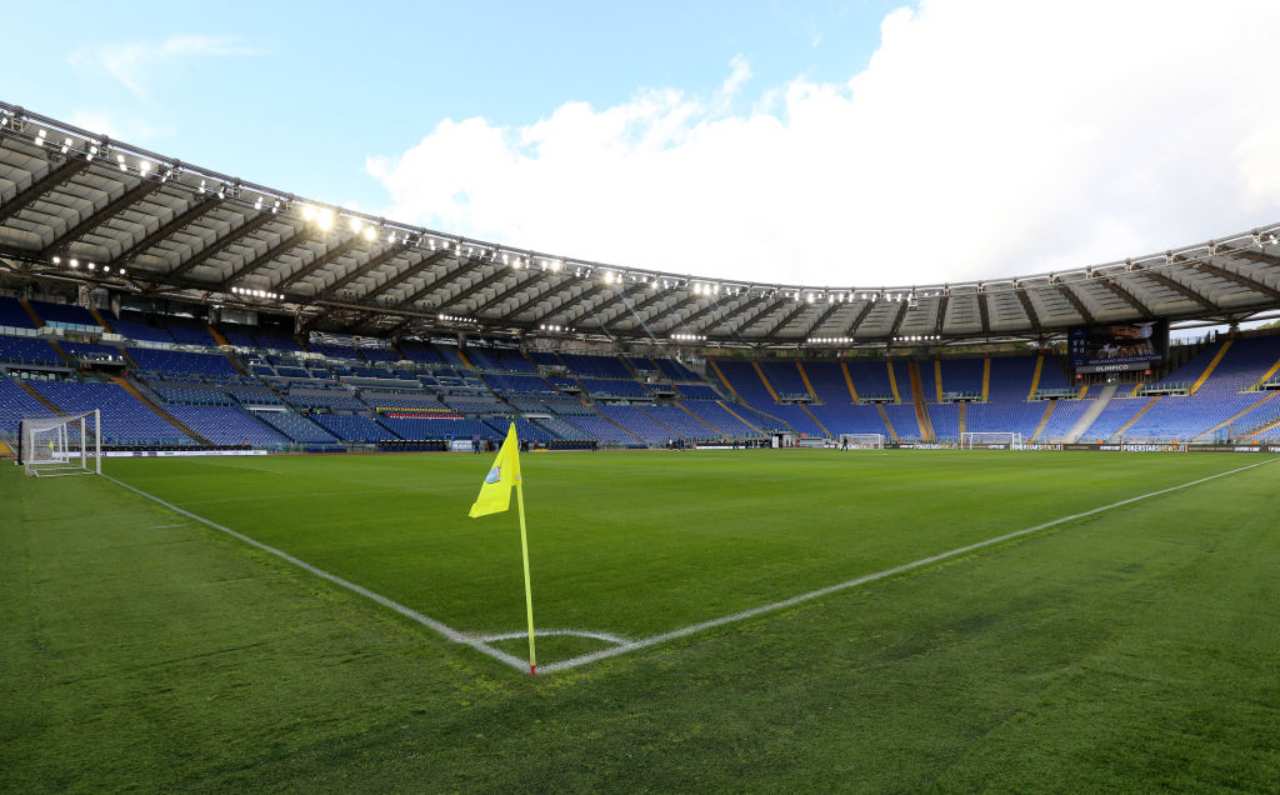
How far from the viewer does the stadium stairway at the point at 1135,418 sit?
5953 cm

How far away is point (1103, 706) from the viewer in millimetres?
4211

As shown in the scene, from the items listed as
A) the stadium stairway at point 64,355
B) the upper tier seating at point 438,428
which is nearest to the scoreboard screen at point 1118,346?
the upper tier seating at point 438,428

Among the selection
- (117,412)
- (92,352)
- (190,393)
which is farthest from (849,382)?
(92,352)

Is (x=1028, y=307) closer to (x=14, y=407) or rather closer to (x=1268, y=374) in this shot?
(x=1268, y=374)

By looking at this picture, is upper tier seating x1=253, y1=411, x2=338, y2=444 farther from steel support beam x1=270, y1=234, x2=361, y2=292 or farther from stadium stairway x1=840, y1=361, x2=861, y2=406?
stadium stairway x1=840, y1=361, x2=861, y2=406

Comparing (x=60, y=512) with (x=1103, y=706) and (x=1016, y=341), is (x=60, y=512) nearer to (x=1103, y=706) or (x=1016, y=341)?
(x=1103, y=706)

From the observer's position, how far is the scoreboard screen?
206 feet

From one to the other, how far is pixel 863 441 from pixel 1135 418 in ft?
80.9

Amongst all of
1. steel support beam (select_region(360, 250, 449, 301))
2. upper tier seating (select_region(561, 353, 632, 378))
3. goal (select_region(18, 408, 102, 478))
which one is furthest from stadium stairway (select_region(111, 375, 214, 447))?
upper tier seating (select_region(561, 353, 632, 378))

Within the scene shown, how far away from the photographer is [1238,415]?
54875 mm

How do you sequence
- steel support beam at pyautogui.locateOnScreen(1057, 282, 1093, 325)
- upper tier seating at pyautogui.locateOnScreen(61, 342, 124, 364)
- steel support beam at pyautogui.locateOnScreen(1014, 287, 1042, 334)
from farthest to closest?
1. steel support beam at pyautogui.locateOnScreen(1014, 287, 1042, 334)
2. steel support beam at pyautogui.locateOnScreen(1057, 282, 1093, 325)
3. upper tier seating at pyautogui.locateOnScreen(61, 342, 124, 364)

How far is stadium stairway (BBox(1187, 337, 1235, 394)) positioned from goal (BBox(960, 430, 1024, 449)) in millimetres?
15326

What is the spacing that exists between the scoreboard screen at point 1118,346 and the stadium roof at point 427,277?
→ 4.96 ft

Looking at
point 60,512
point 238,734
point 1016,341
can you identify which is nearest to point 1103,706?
point 238,734
